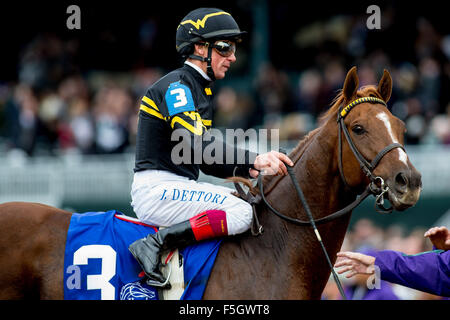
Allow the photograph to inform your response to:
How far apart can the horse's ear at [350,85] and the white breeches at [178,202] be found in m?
0.95

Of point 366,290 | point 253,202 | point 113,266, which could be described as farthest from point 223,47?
point 366,290

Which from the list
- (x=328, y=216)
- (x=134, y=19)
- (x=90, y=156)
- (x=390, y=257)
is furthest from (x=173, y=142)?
(x=134, y=19)

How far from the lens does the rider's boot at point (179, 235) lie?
4.00 metres

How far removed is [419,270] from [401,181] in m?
0.71

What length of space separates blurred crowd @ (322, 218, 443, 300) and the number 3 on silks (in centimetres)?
235

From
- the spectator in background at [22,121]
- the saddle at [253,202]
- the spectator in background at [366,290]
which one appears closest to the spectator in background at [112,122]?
the spectator in background at [22,121]

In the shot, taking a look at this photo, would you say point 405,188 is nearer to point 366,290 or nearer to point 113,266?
point 113,266

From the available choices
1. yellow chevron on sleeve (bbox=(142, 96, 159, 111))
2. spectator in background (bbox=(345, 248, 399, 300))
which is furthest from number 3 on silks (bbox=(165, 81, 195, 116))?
spectator in background (bbox=(345, 248, 399, 300))

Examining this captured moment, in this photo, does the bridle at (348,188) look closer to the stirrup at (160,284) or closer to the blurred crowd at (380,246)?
the stirrup at (160,284)

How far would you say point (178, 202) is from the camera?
4164 millimetres

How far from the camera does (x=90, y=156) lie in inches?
433

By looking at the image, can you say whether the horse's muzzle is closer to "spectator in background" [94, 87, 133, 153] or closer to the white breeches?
the white breeches

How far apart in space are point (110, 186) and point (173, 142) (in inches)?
252
